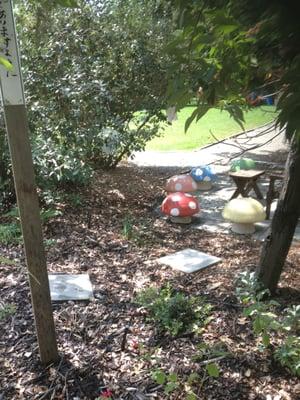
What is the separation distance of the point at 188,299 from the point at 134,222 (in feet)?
8.44

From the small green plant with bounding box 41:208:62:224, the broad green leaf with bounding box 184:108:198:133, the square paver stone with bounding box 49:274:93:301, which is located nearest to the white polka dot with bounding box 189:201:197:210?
the small green plant with bounding box 41:208:62:224

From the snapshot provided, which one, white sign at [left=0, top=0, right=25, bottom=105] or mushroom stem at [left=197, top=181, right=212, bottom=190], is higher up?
white sign at [left=0, top=0, right=25, bottom=105]

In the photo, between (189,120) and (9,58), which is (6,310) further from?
(189,120)

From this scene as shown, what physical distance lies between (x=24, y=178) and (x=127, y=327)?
1.42m

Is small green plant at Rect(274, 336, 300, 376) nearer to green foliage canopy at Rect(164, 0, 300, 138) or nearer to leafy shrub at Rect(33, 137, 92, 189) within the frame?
green foliage canopy at Rect(164, 0, 300, 138)

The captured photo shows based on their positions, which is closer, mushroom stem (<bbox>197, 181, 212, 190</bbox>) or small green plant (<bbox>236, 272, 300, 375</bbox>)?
small green plant (<bbox>236, 272, 300, 375</bbox>)

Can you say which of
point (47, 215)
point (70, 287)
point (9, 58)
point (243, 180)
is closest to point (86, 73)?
point (47, 215)

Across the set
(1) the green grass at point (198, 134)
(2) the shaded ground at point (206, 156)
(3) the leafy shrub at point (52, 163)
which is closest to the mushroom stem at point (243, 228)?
(3) the leafy shrub at point (52, 163)

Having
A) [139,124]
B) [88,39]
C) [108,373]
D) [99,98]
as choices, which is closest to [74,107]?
[99,98]

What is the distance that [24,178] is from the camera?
2.37 metres

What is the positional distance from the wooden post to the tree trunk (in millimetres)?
1847

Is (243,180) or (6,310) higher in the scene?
(243,180)

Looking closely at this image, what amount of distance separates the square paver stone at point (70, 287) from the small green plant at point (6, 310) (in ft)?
1.06

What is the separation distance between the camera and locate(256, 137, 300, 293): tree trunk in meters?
3.37
